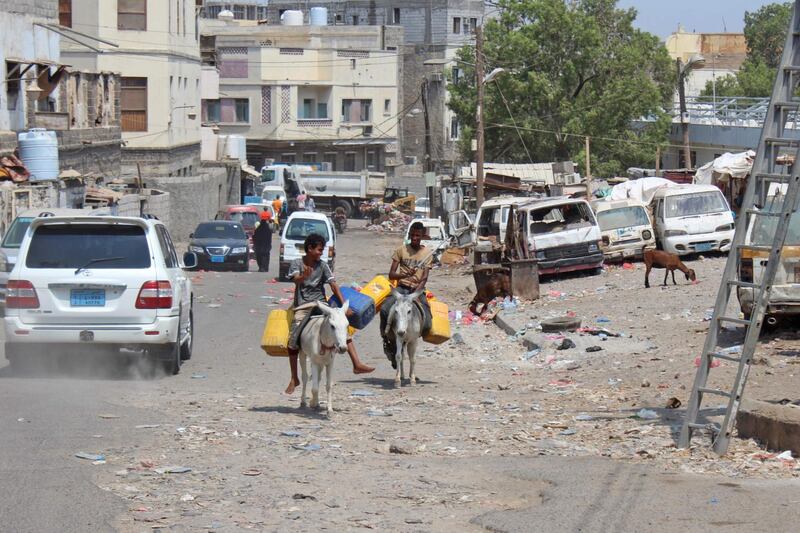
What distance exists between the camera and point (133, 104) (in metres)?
54.5

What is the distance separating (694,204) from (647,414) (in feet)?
69.0

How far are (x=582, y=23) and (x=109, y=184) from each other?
29.5 metres

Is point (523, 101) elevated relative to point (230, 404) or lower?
elevated

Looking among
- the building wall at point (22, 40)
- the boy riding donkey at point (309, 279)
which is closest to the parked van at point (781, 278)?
the boy riding donkey at point (309, 279)

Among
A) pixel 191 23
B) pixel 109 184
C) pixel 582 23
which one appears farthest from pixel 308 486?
pixel 582 23

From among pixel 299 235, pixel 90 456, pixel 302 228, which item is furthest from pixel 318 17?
pixel 90 456

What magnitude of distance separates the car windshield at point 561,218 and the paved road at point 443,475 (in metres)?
17.0

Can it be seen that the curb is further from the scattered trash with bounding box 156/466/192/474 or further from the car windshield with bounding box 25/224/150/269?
the scattered trash with bounding box 156/466/192/474

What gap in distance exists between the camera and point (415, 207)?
6391 cm

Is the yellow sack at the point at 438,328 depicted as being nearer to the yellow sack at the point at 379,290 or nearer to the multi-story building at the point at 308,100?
the yellow sack at the point at 379,290

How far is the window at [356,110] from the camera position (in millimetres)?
84000

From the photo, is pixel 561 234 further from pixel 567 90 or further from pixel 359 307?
pixel 567 90

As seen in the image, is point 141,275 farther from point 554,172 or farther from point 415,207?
point 415,207

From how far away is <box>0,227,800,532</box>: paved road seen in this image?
7.41 metres
